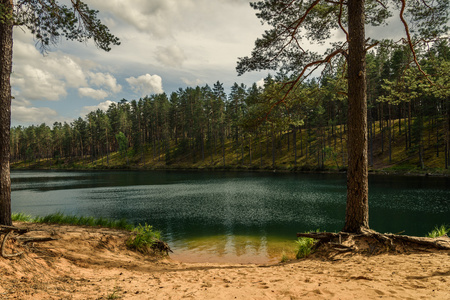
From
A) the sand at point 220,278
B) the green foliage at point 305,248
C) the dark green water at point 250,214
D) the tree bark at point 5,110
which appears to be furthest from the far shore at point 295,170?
the tree bark at point 5,110

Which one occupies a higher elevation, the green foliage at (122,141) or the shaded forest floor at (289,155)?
the green foliage at (122,141)

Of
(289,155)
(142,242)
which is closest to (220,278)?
(142,242)

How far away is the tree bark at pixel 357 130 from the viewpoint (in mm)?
7449

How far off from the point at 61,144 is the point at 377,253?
133 m

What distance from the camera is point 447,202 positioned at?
68.0 ft

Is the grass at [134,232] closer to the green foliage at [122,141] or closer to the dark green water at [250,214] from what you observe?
the dark green water at [250,214]

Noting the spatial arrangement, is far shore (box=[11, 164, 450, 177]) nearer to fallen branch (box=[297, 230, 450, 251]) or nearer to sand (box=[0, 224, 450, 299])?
fallen branch (box=[297, 230, 450, 251])

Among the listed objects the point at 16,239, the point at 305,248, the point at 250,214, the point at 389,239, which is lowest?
the point at 250,214

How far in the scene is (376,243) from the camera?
268 inches

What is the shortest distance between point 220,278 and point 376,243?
438 cm

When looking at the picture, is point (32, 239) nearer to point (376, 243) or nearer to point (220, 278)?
point (220, 278)

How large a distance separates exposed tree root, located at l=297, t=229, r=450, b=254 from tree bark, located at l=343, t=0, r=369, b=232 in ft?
1.30

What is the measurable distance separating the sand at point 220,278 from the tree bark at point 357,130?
4.55 ft

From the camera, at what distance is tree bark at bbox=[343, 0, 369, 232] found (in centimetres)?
745
